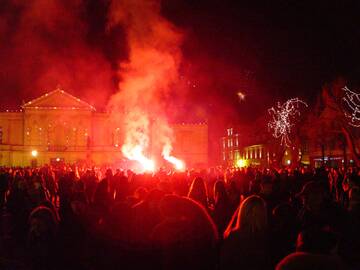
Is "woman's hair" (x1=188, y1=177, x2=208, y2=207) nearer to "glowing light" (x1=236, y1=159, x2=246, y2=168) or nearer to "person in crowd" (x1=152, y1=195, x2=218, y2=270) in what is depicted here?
"person in crowd" (x1=152, y1=195, x2=218, y2=270)

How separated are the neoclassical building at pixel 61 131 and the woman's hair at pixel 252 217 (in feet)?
212

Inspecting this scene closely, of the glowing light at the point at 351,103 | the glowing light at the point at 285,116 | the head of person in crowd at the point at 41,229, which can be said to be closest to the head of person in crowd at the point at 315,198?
the head of person in crowd at the point at 41,229

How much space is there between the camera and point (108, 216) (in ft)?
16.2

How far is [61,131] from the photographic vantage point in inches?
2768

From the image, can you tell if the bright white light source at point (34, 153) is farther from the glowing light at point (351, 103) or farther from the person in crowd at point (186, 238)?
the person in crowd at point (186, 238)

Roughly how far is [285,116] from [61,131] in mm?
44968

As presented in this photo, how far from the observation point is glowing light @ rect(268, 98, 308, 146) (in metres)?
35.1

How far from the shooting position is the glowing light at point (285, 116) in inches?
1383

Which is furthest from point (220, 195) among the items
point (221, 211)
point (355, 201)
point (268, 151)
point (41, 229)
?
point (268, 151)

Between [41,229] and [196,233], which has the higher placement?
[196,233]

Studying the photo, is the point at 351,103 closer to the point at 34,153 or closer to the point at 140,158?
the point at 140,158

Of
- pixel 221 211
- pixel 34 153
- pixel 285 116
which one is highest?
pixel 285 116

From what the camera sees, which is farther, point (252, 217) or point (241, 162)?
point (241, 162)

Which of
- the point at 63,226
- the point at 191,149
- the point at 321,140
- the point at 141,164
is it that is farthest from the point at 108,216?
the point at 191,149
